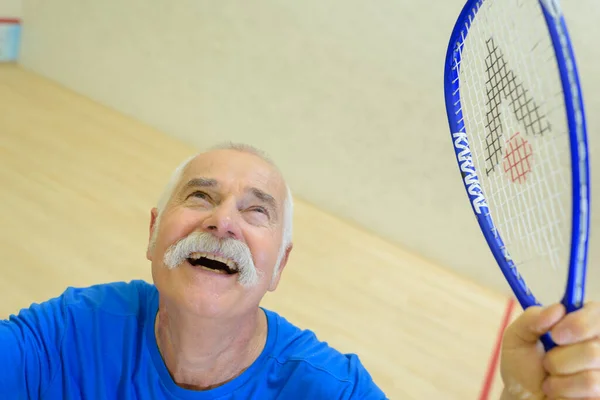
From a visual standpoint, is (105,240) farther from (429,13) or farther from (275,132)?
(429,13)

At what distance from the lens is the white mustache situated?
51.1 inches

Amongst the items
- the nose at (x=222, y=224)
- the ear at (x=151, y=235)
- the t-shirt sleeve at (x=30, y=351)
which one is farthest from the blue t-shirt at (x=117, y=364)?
the nose at (x=222, y=224)


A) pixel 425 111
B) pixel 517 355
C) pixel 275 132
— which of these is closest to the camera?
pixel 517 355

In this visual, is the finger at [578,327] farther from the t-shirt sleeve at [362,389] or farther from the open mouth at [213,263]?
the open mouth at [213,263]

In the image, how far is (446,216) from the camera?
3240mm

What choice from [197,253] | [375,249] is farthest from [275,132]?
[197,253]

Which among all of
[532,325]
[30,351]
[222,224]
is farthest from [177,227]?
[532,325]

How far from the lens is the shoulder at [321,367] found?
1292mm

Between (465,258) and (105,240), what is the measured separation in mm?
1727

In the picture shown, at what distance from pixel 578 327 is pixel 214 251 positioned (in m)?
0.70

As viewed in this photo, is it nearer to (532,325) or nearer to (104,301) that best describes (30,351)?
(104,301)

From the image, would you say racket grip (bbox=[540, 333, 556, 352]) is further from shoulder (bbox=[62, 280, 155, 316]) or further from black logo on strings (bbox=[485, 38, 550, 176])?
shoulder (bbox=[62, 280, 155, 316])

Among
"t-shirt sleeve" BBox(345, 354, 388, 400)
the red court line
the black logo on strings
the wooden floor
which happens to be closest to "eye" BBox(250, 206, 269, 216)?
"t-shirt sleeve" BBox(345, 354, 388, 400)

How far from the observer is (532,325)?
92 cm
